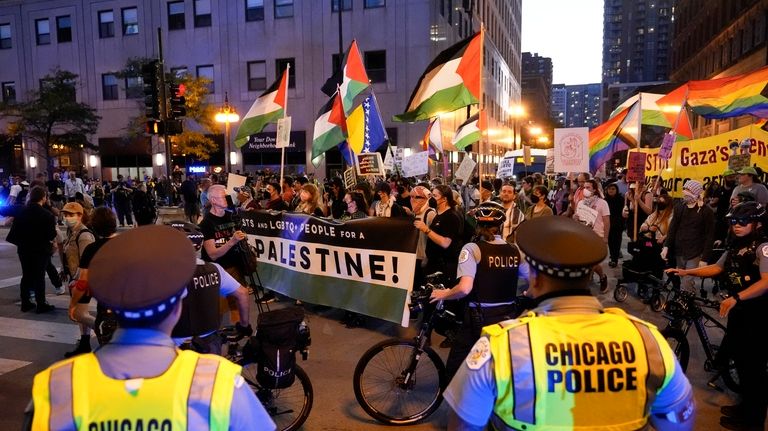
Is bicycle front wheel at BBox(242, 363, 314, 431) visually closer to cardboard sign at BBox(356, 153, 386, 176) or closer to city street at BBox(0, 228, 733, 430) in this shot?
city street at BBox(0, 228, 733, 430)

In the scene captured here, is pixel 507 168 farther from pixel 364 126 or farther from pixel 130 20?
pixel 130 20

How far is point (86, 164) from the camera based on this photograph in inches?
1412

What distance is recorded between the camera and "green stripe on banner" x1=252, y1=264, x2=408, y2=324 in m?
6.36

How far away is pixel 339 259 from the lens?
6.91 metres

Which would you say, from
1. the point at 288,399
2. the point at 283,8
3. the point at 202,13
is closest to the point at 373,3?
the point at 283,8

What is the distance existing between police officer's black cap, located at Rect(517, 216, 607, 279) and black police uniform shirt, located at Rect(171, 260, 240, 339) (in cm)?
235

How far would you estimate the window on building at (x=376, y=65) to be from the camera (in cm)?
3033

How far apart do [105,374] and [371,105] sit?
9462 millimetres

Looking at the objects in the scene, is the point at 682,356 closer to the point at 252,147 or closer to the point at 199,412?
the point at 199,412

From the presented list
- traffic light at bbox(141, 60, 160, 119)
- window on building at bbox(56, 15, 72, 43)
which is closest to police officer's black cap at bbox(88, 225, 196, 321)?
traffic light at bbox(141, 60, 160, 119)

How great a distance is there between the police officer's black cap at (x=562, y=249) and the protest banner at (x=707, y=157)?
30.1ft

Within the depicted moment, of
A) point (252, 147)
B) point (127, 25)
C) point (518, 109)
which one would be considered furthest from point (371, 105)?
point (518, 109)

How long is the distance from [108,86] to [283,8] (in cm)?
1341

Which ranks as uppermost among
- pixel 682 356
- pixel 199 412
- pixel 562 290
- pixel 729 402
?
pixel 562 290
